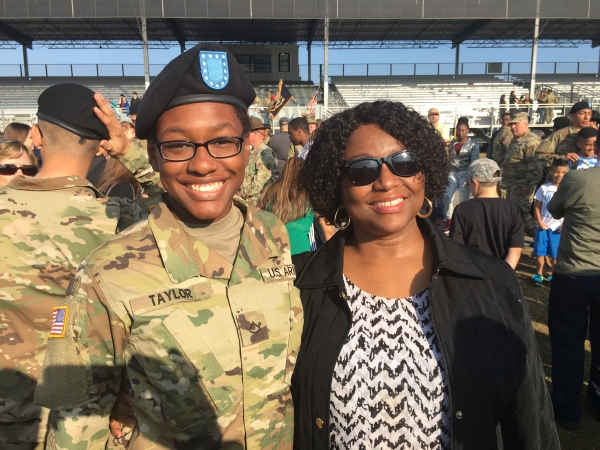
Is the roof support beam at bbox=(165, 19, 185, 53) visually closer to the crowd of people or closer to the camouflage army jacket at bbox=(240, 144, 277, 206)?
the camouflage army jacket at bbox=(240, 144, 277, 206)

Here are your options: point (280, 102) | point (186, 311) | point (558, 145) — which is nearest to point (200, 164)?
point (186, 311)

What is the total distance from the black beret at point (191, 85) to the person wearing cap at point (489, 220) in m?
3.47

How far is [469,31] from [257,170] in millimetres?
28781

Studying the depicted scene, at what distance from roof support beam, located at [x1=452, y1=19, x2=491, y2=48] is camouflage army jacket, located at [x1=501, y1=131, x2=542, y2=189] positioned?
2313 centimetres

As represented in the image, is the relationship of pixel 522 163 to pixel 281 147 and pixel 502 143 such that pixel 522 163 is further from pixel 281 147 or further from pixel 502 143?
pixel 281 147

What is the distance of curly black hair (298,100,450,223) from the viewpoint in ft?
6.33

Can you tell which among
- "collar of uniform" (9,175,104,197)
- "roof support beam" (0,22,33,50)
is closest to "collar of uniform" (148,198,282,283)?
"collar of uniform" (9,175,104,197)

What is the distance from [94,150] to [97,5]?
80.9 feet

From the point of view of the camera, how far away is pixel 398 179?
1.88 meters

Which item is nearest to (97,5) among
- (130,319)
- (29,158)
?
(29,158)

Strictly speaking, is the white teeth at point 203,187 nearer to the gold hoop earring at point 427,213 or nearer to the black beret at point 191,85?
the black beret at point 191,85

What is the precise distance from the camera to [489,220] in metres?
4.48

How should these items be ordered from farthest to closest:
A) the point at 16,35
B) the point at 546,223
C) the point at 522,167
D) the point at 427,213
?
the point at 16,35 → the point at 522,167 → the point at 546,223 → the point at 427,213

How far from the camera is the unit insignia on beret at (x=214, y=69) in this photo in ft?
5.29
